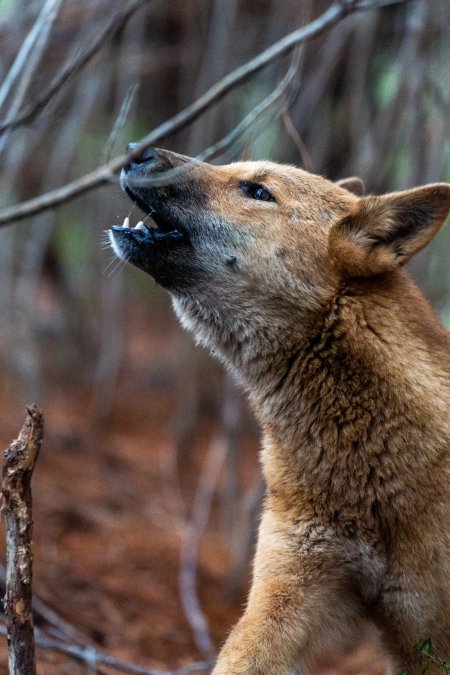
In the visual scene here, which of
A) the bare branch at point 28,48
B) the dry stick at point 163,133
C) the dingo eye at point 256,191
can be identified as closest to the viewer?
the dry stick at point 163,133

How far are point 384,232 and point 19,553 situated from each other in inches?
65.4

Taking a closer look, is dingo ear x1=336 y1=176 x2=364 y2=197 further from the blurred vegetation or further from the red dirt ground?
the red dirt ground

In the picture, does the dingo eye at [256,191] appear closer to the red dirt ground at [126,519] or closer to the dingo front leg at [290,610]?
the dingo front leg at [290,610]

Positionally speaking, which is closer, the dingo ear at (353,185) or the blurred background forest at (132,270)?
the dingo ear at (353,185)

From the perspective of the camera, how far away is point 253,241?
3230mm

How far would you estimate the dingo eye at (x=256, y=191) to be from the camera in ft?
10.8

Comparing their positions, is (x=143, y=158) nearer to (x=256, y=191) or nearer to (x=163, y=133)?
(x=163, y=133)

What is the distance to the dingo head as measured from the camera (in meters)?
3.14

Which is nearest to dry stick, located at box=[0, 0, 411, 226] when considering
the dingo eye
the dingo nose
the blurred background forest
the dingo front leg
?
the dingo nose

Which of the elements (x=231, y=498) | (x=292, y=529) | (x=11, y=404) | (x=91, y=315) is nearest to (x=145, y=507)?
(x=231, y=498)

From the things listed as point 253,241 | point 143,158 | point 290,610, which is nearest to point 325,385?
point 253,241

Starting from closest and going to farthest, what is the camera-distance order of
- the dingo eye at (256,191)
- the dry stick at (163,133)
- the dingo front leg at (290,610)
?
the dingo front leg at (290,610), the dry stick at (163,133), the dingo eye at (256,191)

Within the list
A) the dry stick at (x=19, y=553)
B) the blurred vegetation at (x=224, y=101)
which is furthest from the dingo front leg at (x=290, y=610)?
the blurred vegetation at (x=224, y=101)

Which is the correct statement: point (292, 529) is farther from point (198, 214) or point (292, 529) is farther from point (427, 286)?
point (427, 286)
